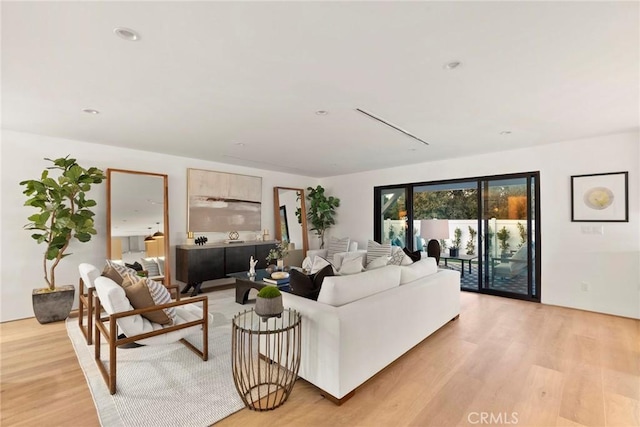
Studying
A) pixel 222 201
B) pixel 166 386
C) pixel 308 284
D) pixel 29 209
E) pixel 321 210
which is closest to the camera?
pixel 166 386

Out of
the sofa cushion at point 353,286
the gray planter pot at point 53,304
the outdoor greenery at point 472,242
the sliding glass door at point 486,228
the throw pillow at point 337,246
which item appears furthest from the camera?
the throw pillow at point 337,246

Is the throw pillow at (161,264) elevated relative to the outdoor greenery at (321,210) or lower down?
lower down

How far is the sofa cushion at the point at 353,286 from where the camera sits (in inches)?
89.8

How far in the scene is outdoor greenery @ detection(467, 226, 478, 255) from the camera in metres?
5.26

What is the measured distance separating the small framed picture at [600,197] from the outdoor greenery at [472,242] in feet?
4.54

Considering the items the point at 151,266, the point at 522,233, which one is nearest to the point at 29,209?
the point at 151,266

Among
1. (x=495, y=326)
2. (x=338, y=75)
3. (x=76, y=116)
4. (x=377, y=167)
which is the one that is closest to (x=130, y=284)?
(x=76, y=116)

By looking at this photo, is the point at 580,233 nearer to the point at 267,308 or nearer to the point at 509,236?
the point at 509,236

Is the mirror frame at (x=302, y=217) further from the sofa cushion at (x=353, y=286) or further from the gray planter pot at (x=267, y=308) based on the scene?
the gray planter pot at (x=267, y=308)

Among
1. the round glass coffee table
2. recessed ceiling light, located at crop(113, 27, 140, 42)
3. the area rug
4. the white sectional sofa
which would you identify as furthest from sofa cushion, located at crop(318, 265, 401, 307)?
recessed ceiling light, located at crop(113, 27, 140, 42)

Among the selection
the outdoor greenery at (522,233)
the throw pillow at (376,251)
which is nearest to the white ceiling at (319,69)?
the outdoor greenery at (522,233)

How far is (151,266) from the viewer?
478 centimetres

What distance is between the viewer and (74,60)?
2.05 metres

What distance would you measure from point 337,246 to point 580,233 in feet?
13.7
